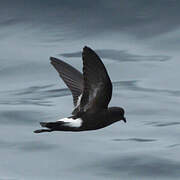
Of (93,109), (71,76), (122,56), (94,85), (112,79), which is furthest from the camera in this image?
(122,56)

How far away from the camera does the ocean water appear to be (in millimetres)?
12270

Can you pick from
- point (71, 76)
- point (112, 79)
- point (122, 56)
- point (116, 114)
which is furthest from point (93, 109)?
point (122, 56)

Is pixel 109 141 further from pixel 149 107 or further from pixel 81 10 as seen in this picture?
pixel 81 10

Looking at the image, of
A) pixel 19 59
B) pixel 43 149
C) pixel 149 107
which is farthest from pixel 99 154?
pixel 19 59

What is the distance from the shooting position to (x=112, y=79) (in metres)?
16.5

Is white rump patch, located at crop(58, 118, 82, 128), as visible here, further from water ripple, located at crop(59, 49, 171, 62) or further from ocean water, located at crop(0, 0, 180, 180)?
water ripple, located at crop(59, 49, 171, 62)

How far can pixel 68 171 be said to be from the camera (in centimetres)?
1196

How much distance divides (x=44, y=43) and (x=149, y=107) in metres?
2.99

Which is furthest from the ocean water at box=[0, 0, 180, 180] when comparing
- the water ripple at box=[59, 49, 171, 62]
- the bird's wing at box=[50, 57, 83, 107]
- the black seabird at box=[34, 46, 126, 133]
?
A: the black seabird at box=[34, 46, 126, 133]

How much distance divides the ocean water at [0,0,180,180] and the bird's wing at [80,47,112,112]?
2.41 meters

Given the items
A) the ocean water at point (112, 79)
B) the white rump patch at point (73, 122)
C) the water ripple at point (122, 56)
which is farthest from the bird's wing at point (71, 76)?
the water ripple at point (122, 56)

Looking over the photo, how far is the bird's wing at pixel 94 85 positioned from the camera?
29.1 ft

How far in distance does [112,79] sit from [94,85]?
23.7 ft

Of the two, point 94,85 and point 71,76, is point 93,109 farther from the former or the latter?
point 71,76
